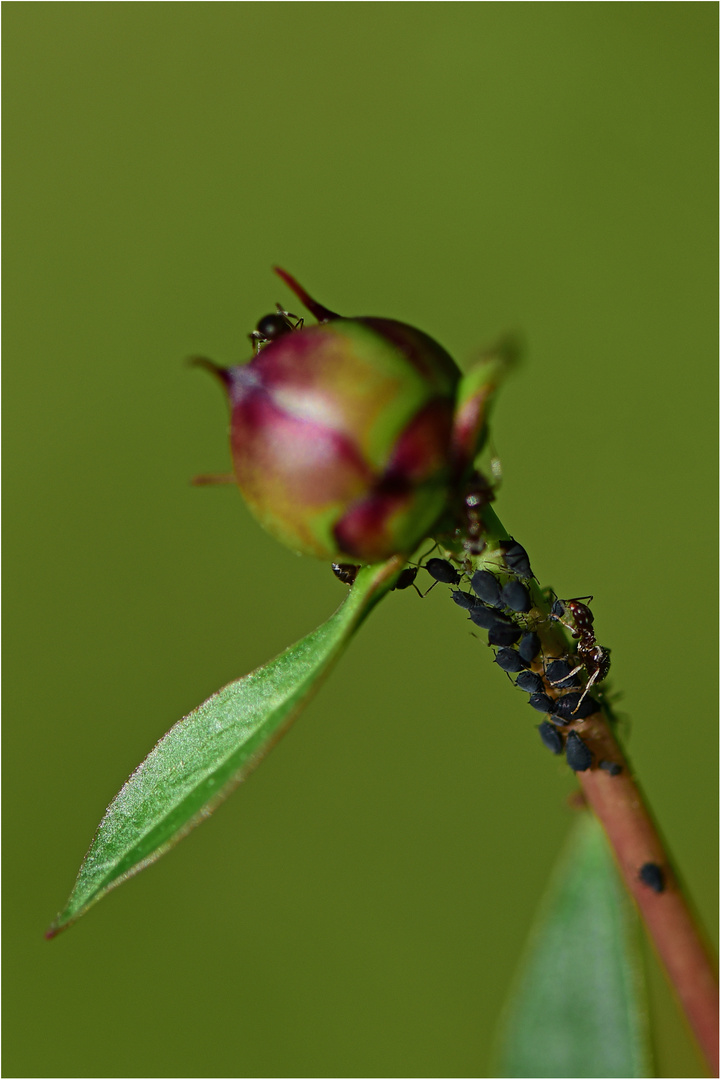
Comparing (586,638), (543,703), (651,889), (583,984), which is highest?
(586,638)

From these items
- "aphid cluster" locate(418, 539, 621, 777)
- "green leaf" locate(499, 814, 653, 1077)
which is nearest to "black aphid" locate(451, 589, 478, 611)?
"aphid cluster" locate(418, 539, 621, 777)

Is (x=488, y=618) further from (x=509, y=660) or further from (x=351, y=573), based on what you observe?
(x=351, y=573)

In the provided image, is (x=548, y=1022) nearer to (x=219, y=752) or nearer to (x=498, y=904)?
(x=219, y=752)

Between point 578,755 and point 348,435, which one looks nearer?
point 348,435

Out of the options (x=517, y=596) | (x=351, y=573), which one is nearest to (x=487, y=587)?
(x=517, y=596)

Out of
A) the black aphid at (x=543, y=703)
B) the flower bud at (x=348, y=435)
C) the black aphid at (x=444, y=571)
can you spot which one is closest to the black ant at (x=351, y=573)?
the black aphid at (x=444, y=571)

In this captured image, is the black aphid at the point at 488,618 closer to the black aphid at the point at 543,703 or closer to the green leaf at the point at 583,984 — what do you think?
the black aphid at the point at 543,703

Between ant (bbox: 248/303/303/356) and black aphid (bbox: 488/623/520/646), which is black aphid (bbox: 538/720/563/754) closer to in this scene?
black aphid (bbox: 488/623/520/646)
